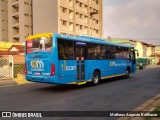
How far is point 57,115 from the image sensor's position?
777 centimetres

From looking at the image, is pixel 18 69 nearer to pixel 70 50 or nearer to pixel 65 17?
pixel 70 50

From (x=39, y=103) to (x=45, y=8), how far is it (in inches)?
2143

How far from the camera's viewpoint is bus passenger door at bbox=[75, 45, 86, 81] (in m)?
14.2

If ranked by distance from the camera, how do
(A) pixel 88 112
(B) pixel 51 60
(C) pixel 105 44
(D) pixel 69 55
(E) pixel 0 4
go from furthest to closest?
(E) pixel 0 4, (C) pixel 105 44, (D) pixel 69 55, (B) pixel 51 60, (A) pixel 88 112

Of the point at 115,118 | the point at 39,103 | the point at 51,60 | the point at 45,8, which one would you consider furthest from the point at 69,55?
the point at 45,8

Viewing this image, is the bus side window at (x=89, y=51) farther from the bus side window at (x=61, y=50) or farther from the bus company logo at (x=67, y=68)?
the bus side window at (x=61, y=50)

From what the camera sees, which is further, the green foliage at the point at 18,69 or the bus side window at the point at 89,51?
A: the green foliage at the point at 18,69

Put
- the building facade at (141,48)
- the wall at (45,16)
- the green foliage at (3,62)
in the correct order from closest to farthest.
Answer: the green foliage at (3,62)
the wall at (45,16)
the building facade at (141,48)

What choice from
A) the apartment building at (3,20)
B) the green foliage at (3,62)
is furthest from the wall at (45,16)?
the green foliage at (3,62)

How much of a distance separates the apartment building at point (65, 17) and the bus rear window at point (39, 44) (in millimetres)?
43795

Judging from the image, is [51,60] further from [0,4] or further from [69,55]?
[0,4]

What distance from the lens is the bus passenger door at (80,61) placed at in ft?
46.5

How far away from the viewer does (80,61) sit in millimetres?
14430

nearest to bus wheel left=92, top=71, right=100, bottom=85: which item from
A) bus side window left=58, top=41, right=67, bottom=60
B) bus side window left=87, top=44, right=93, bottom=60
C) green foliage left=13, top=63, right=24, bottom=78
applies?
bus side window left=87, top=44, right=93, bottom=60
